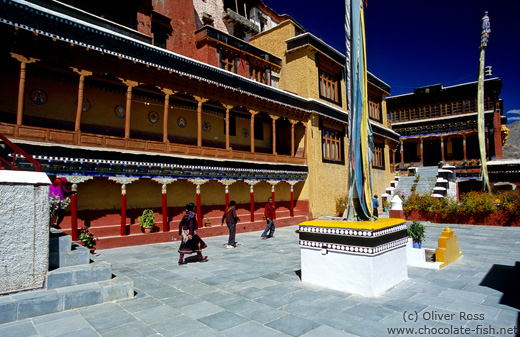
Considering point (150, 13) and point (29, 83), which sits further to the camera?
point (150, 13)

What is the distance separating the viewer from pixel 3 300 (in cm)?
456

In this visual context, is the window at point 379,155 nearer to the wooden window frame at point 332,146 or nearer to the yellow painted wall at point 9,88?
the wooden window frame at point 332,146

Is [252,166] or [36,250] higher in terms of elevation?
[252,166]

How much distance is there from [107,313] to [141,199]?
1051 centimetres

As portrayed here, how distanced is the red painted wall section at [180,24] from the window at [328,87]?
10.1 meters

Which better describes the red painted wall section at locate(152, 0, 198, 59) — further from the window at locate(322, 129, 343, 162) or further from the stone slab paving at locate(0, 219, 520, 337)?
the stone slab paving at locate(0, 219, 520, 337)

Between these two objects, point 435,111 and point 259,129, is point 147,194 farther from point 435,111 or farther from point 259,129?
point 435,111

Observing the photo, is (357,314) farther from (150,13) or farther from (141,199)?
(150,13)

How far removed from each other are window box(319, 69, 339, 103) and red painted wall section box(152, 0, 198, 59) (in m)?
10.1

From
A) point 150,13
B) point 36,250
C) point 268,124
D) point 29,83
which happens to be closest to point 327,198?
point 268,124

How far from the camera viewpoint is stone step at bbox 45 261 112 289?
525 centimetres

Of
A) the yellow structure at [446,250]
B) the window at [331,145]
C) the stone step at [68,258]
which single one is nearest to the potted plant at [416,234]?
the yellow structure at [446,250]

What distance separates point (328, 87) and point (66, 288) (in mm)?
23509

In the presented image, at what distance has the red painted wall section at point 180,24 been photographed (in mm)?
18906
